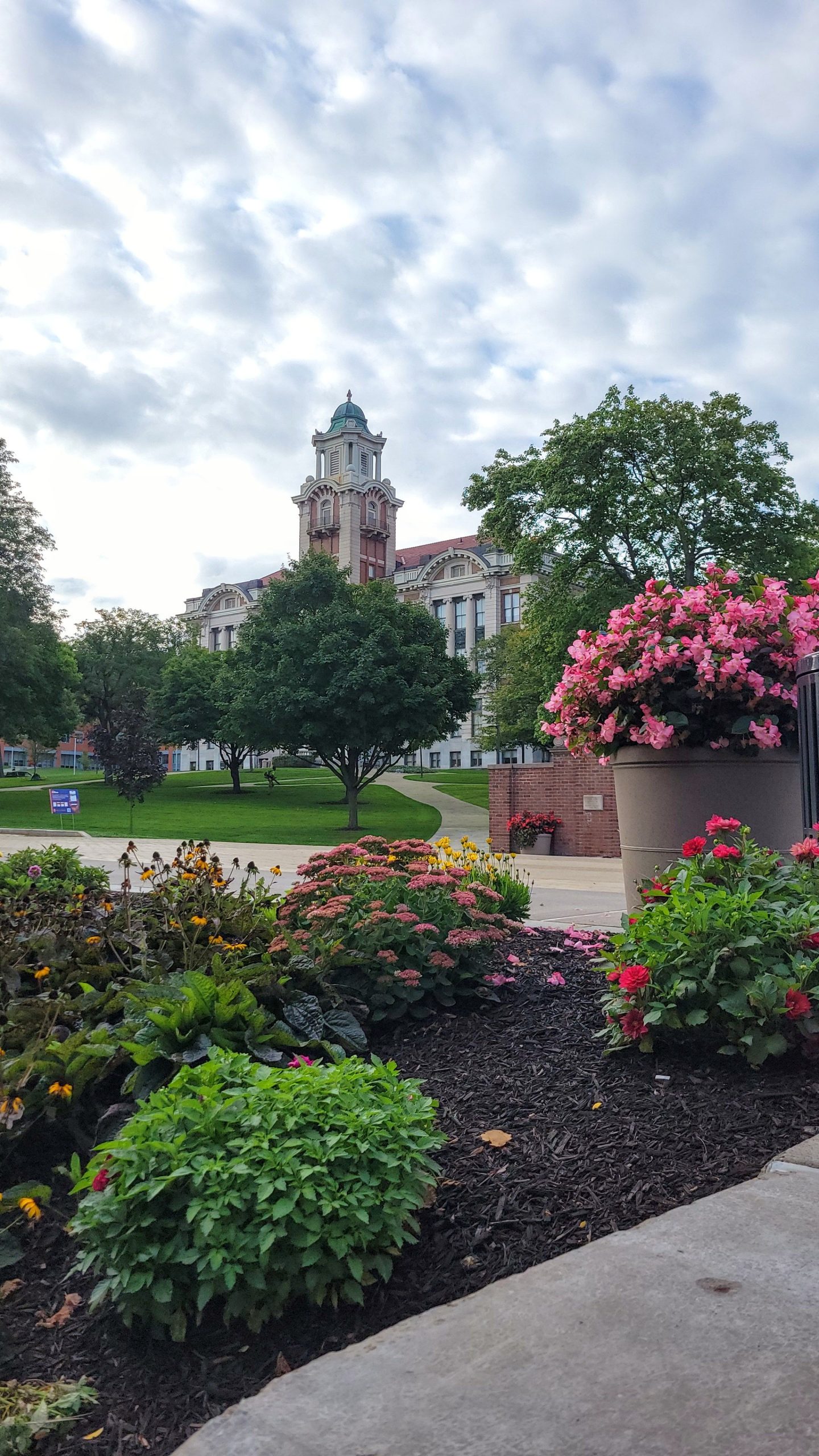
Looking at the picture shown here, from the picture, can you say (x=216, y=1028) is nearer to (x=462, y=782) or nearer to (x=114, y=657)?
(x=462, y=782)

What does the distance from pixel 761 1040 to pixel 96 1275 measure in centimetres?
209

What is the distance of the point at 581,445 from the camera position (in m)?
26.3

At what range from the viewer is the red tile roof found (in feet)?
291

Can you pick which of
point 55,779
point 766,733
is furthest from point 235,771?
point 766,733

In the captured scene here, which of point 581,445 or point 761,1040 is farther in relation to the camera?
point 581,445

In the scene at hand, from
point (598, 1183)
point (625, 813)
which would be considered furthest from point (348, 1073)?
point (625, 813)

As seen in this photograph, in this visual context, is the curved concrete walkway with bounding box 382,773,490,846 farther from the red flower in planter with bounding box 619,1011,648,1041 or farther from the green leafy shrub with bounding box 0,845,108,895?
the red flower in planter with bounding box 619,1011,648,1041

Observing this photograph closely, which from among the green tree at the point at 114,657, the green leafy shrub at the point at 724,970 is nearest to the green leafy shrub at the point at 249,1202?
the green leafy shrub at the point at 724,970

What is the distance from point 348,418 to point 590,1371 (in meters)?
91.3

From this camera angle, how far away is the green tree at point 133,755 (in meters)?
34.6

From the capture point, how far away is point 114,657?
231 feet

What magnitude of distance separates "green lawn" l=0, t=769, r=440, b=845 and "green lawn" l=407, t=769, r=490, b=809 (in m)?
3.20

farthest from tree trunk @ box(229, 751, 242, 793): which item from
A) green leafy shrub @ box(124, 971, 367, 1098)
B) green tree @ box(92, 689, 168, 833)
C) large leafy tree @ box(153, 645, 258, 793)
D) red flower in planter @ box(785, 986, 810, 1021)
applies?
red flower in planter @ box(785, 986, 810, 1021)

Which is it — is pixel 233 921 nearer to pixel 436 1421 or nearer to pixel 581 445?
pixel 436 1421
